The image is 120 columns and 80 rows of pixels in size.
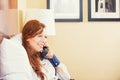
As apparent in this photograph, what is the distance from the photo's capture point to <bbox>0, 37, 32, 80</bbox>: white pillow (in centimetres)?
159

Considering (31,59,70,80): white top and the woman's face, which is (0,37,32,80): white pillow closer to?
the woman's face

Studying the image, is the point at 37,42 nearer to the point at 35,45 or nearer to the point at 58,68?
the point at 35,45

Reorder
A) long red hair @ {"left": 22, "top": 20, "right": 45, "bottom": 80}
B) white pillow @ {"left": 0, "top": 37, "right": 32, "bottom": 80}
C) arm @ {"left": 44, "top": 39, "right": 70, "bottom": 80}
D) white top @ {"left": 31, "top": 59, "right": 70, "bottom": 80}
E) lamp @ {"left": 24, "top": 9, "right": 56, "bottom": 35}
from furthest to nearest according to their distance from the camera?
lamp @ {"left": 24, "top": 9, "right": 56, "bottom": 35}
arm @ {"left": 44, "top": 39, "right": 70, "bottom": 80}
white top @ {"left": 31, "top": 59, "right": 70, "bottom": 80}
long red hair @ {"left": 22, "top": 20, "right": 45, "bottom": 80}
white pillow @ {"left": 0, "top": 37, "right": 32, "bottom": 80}

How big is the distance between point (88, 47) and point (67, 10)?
545mm

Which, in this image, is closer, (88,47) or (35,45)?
(35,45)

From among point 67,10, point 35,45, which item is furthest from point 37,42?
point 67,10

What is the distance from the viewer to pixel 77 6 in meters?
3.21

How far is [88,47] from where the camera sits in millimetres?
3207

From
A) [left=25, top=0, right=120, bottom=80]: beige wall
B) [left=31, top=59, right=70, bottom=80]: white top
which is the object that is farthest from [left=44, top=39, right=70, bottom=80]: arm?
[left=25, top=0, right=120, bottom=80]: beige wall

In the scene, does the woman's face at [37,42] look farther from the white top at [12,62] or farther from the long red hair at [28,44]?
the white top at [12,62]

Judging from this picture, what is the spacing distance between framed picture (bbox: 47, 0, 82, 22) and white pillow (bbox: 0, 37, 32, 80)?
1.54 metres

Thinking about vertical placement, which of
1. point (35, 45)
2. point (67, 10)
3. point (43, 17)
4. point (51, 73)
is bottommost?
point (51, 73)

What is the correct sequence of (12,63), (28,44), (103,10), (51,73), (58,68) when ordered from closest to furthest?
(12,63) → (28,44) → (51,73) → (58,68) → (103,10)

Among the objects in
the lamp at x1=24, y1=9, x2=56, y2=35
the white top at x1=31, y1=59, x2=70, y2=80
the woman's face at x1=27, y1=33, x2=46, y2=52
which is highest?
the lamp at x1=24, y1=9, x2=56, y2=35
